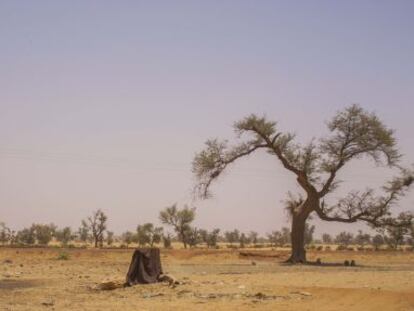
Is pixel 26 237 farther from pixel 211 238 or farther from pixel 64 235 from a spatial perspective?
pixel 211 238

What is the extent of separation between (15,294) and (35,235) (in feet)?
224

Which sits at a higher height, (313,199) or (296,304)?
(313,199)

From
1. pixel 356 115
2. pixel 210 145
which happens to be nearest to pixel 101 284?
pixel 210 145

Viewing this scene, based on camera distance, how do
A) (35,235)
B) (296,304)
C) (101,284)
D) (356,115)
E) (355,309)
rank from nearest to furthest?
(355,309), (296,304), (101,284), (356,115), (35,235)

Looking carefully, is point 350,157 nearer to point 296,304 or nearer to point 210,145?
point 210,145

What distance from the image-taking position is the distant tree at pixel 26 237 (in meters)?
81.0

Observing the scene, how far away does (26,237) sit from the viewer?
267ft

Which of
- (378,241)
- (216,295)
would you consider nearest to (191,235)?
(378,241)

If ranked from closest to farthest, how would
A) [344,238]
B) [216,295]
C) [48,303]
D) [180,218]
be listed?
[48,303]
[216,295]
[180,218]
[344,238]

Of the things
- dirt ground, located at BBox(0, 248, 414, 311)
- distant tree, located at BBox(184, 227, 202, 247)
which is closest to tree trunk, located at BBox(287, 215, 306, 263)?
dirt ground, located at BBox(0, 248, 414, 311)

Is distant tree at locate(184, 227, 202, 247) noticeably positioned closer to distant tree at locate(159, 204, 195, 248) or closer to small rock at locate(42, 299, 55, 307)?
distant tree at locate(159, 204, 195, 248)

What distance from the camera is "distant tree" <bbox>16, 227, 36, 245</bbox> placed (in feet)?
266

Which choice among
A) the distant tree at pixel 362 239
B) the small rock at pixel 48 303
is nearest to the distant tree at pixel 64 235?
the distant tree at pixel 362 239

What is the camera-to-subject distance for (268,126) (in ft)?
119
